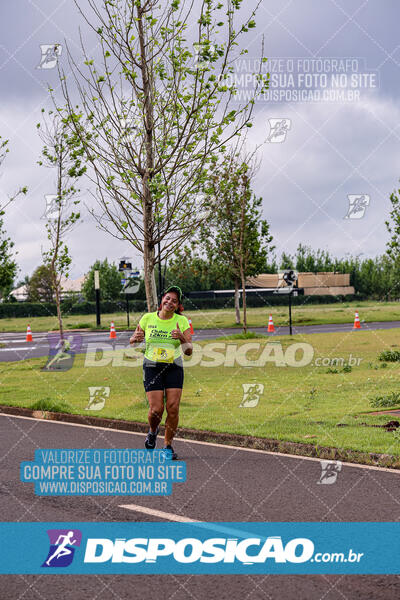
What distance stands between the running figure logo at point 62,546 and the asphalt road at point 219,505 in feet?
0.97

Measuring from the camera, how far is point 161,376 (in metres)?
8.59

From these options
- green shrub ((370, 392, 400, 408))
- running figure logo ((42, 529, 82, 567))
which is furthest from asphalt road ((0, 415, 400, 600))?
green shrub ((370, 392, 400, 408))

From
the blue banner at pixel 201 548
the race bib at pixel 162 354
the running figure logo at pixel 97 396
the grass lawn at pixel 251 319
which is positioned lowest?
the grass lawn at pixel 251 319

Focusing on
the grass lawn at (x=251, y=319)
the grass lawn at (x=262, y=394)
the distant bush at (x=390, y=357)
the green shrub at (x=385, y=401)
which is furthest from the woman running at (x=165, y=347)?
the grass lawn at (x=251, y=319)

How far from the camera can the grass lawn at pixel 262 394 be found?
32.7 ft

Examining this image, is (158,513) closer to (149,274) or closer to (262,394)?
(149,274)

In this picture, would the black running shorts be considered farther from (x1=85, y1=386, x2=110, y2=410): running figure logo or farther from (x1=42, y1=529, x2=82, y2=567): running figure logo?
(x1=85, y1=386, x2=110, y2=410): running figure logo

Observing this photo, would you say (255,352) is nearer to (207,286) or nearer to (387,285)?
(207,286)

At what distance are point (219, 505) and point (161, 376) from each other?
2270mm

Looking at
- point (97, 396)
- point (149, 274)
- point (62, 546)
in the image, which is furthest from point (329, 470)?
point (97, 396)

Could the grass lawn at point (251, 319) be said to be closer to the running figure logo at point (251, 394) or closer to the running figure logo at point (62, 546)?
the running figure logo at point (251, 394)

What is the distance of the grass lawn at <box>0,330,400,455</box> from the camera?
9.98m

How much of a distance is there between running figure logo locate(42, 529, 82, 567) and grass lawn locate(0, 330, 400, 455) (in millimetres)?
3829

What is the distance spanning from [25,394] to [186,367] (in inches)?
208
